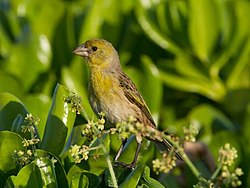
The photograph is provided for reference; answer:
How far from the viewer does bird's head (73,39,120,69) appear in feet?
16.0

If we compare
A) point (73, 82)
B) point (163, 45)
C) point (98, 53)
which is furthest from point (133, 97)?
point (163, 45)

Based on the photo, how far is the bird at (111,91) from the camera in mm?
4531

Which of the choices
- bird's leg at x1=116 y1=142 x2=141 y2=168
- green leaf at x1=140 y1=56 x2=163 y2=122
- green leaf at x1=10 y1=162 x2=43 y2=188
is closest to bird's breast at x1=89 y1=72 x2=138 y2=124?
green leaf at x1=140 y1=56 x2=163 y2=122

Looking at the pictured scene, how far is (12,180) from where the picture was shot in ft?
10.2

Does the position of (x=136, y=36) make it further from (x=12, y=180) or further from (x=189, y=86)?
(x=12, y=180)

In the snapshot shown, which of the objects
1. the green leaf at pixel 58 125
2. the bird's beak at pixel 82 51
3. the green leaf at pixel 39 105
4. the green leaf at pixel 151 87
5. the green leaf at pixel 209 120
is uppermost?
the bird's beak at pixel 82 51

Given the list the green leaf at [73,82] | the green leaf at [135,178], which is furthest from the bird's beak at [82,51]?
the green leaf at [135,178]

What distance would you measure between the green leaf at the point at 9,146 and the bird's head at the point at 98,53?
1634 millimetres

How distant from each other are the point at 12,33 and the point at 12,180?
3.44m

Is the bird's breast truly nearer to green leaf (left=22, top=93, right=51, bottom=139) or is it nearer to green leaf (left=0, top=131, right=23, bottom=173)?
green leaf (left=22, top=93, right=51, bottom=139)

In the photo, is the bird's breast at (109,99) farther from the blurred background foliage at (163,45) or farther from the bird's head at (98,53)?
the blurred background foliage at (163,45)

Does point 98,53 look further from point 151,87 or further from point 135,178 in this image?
point 135,178

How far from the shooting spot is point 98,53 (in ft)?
16.1

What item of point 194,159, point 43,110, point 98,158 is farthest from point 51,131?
point 194,159
